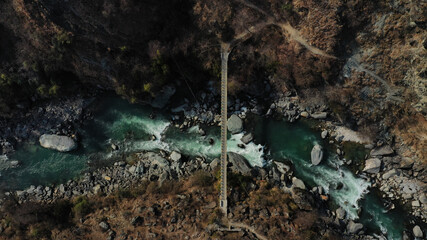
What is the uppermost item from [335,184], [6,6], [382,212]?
[6,6]

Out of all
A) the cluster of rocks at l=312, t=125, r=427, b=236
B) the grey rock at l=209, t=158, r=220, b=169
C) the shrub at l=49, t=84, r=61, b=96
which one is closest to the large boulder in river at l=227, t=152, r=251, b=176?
the grey rock at l=209, t=158, r=220, b=169

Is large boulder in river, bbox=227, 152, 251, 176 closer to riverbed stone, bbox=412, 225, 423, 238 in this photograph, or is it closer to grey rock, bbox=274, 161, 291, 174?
grey rock, bbox=274, 161, 291, 174

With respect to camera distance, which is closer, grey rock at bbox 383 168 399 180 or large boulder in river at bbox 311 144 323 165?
grey rock at bbox 383 168 399 180

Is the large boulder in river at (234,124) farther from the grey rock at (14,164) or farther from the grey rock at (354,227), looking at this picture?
the grey rock at (14,164)

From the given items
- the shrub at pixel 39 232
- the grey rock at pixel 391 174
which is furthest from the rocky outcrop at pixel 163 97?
the grey rock at pixel 391 174

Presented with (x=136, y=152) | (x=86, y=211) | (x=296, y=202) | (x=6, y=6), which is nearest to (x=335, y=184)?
(x=296, y=202)

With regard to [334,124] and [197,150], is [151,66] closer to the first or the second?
[197,150]
